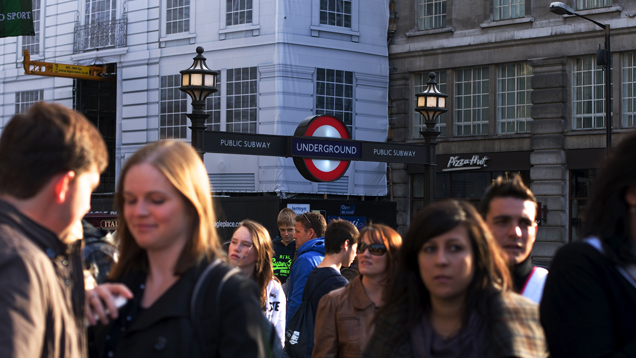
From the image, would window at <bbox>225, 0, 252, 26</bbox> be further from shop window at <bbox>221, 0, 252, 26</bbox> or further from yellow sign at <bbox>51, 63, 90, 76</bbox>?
yellow sign at <bbox>51, 63, 90, 76</bbox>

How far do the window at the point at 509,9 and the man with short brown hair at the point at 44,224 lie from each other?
22.1m

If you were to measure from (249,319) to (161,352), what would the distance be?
0.31 metres

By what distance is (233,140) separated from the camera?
12.0 metres

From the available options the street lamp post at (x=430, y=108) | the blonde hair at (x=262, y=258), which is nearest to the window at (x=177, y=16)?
the street lamp post at (x=430, y=108)

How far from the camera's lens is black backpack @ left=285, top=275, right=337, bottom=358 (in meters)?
5.63

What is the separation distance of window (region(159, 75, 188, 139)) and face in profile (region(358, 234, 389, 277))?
19951 mm

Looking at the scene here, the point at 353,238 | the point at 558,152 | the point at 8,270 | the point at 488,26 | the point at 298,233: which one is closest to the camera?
the point at 8,270

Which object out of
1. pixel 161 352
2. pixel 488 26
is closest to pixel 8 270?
pixel 161 352

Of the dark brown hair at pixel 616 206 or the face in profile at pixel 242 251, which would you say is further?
the face in profile at pixel 242 251

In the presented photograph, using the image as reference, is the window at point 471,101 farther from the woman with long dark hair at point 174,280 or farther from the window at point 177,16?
the woman with long dark hair at point 174,280

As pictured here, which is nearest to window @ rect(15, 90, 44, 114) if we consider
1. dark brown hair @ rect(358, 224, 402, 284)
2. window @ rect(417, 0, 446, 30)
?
window @ rect(417, 0, 446, 30)

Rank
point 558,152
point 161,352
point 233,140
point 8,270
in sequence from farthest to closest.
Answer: point 558,152
point 233,140
point 161,352
point 8,270

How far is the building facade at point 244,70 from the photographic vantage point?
22.5 m

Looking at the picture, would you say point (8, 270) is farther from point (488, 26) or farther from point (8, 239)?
point (488, 26)
